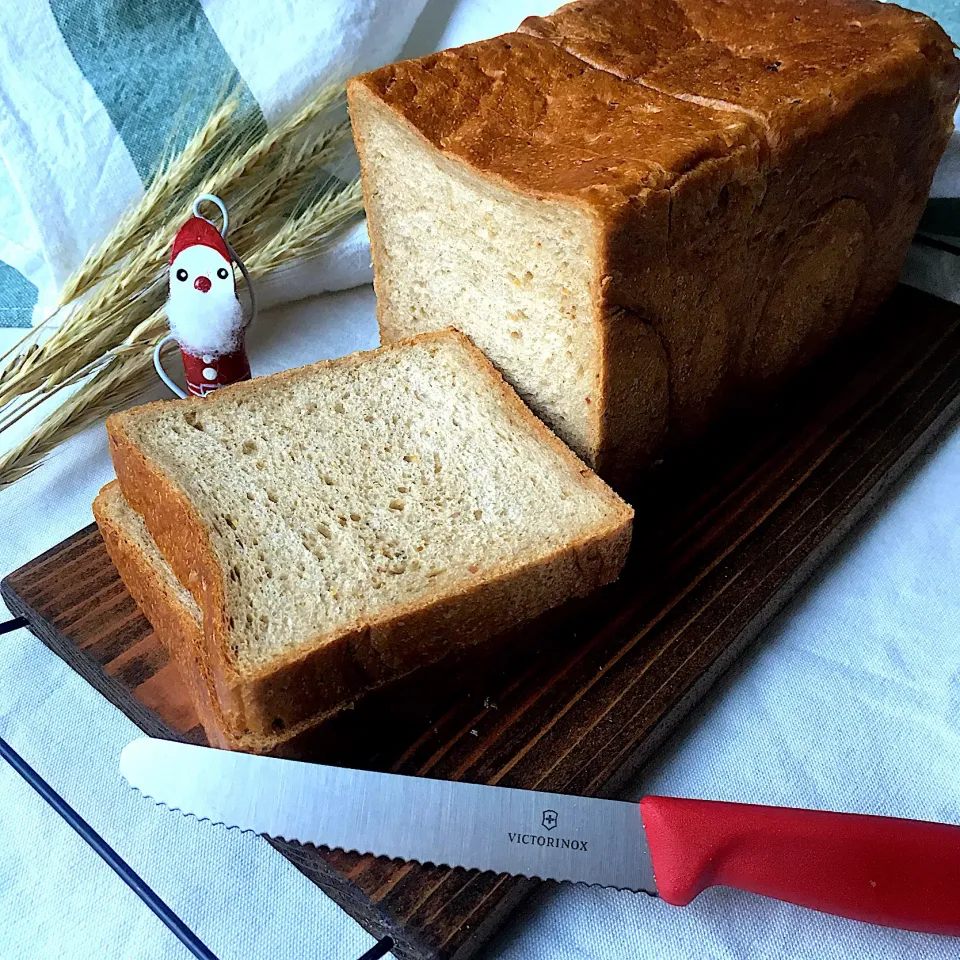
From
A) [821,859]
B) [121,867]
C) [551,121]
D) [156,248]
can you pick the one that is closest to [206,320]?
[156,248]

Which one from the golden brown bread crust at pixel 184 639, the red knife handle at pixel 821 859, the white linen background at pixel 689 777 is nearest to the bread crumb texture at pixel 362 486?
the golden brown bread crust at pixel 184 639

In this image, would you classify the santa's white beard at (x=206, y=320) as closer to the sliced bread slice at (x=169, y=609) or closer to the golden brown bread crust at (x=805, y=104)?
the sliced bread slice at (x=169, y=609)

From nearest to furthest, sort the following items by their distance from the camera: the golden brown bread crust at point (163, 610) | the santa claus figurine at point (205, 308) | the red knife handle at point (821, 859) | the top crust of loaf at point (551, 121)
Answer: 1. the red knife handle at point (821, 859)
2. the golden brown bread crust at point (163, 610)
3. the top crust of loaf at point (551, 121)
4. the santa claus figurine at point (205, 308)

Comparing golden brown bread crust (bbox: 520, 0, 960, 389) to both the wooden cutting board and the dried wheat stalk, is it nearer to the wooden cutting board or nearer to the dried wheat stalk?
the wooden cutting board

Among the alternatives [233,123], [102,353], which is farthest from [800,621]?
[233,123]

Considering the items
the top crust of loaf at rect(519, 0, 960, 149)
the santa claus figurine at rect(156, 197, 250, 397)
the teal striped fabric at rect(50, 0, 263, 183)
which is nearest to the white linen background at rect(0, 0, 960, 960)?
the santa claus figurine at rect(156, 197, 250, 397)

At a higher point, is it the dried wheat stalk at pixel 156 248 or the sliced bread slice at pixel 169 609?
the dried wheat stalk at pixel 156 248
